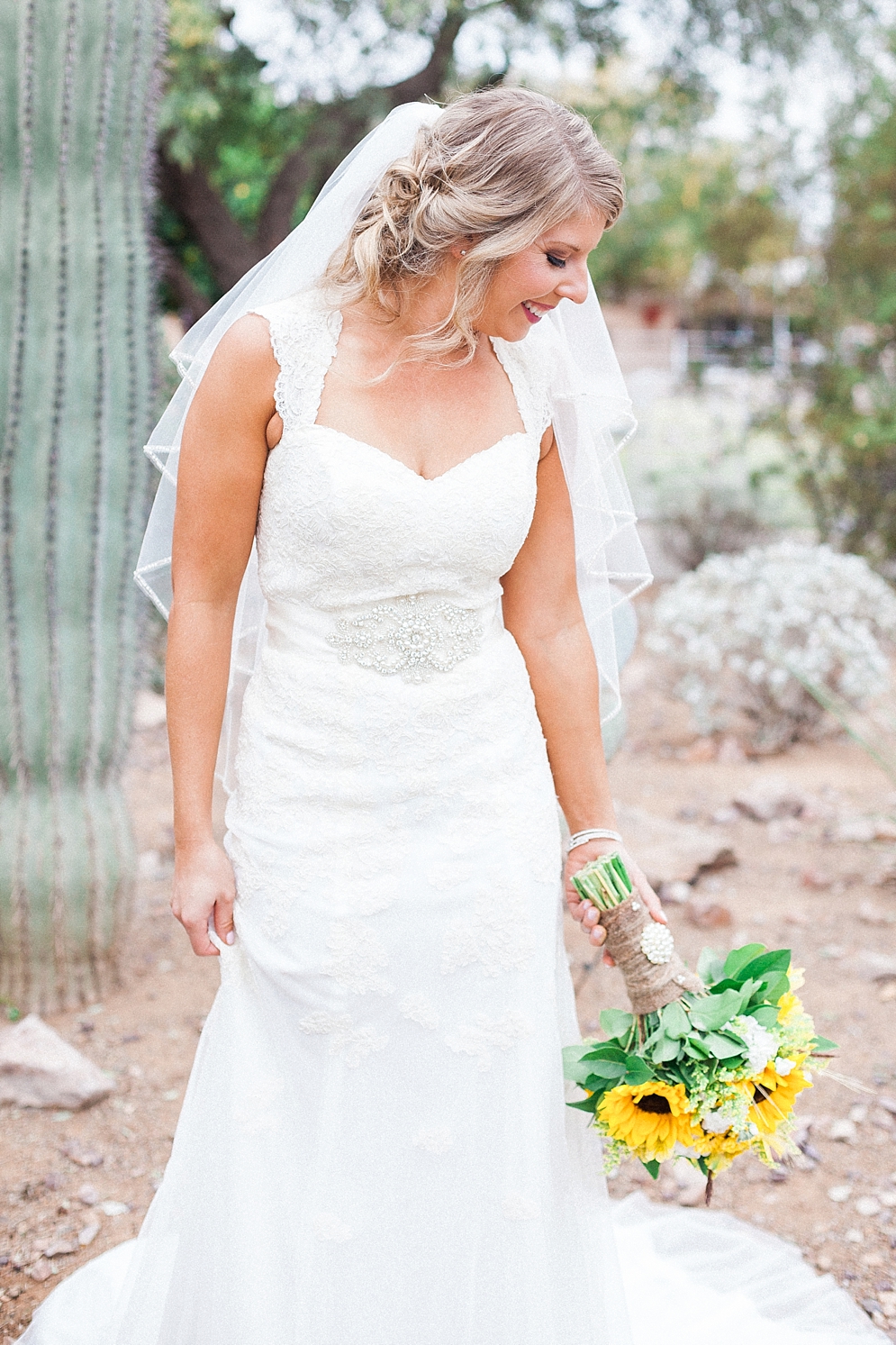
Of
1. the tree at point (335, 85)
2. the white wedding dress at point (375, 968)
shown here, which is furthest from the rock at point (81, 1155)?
the tree at point (335, 85)

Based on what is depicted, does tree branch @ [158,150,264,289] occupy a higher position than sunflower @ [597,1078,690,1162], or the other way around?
tree branch @ [158,150,264,289]

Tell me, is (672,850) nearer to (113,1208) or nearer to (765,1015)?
(113,1208)

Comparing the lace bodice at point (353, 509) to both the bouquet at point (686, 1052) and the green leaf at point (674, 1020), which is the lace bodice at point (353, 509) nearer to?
the bouquet at point (686, 1052)

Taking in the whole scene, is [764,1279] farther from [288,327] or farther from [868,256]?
[868,256]

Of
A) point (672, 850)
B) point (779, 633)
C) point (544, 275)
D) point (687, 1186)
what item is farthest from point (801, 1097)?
point (779, 633)

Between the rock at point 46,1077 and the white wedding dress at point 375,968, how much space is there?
144 centimetres

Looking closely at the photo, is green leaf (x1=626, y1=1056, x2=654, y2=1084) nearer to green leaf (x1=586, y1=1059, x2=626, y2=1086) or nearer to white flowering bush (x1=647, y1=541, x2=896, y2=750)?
green leaf (x1=586, y1=1059, x2=626, y2=1086)

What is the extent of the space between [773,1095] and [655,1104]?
20 centimetres

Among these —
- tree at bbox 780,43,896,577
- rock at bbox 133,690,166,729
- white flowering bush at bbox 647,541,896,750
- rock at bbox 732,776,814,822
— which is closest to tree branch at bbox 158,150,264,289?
rock at bbox 133,690,166,729

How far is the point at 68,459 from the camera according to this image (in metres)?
3.75

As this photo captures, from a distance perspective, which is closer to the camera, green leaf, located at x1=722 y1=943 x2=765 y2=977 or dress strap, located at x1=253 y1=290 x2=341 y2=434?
dress strap, located at x1=253 y1=290 x2=341 y2=434

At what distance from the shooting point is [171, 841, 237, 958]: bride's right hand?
2025 millimetres

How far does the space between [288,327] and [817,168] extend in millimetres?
9474

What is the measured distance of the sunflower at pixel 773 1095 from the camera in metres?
1.98
